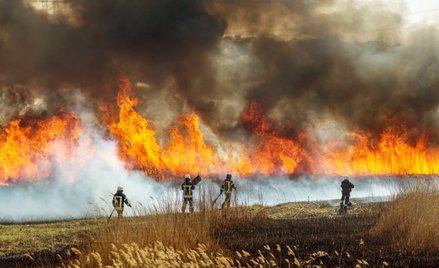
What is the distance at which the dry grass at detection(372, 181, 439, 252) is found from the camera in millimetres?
14180

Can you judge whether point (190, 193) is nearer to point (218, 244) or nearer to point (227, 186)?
point (227, 186)

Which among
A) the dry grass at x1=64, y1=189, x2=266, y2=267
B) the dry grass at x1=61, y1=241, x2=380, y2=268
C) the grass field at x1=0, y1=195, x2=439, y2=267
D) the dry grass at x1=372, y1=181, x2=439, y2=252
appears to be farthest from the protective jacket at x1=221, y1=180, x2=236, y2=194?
the dry grass at x1=61, y1=241, x2=380, y2=268

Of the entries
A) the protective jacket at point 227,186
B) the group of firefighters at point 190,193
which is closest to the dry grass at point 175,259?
the group of firefighters at point 190,193

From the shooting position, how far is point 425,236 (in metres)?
14.2

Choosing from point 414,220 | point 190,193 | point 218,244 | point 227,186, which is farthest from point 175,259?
point 227,186

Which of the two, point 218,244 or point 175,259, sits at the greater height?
point 218,244

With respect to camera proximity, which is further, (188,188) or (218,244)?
(188,188)

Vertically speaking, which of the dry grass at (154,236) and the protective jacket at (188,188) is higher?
the protective jacket at (188,188)

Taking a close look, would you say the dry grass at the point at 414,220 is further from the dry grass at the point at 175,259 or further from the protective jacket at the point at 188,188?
the protective jacket at the point at 188,188

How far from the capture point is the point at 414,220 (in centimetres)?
1559

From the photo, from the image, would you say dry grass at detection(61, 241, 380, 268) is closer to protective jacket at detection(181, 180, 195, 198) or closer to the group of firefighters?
the group of firefighters

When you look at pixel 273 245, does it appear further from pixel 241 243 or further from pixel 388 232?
pixel 388 232

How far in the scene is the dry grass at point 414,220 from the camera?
1418 cm

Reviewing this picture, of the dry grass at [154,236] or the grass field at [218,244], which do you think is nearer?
the grass field at [218,244]
